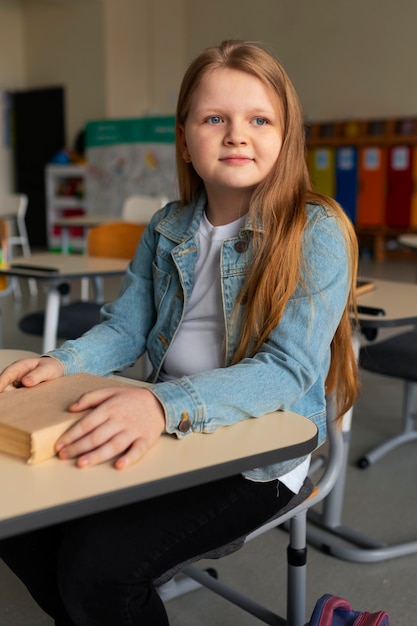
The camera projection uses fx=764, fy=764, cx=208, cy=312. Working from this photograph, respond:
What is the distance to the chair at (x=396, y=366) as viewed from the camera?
93.1 inches

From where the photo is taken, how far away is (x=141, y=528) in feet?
3.39

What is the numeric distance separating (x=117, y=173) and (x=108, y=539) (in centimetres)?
878

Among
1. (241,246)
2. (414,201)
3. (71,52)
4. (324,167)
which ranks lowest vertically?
(414,201)

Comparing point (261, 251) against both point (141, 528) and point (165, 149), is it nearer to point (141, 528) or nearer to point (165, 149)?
point (141, 528)

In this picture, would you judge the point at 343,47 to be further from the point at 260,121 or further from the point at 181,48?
the point at 260,121

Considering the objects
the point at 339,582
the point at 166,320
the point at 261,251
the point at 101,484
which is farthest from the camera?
the point at 339,582

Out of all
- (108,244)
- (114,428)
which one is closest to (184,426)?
(114,428)

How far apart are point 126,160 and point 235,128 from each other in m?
8.42

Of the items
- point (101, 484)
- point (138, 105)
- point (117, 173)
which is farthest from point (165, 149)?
point (101, 484)

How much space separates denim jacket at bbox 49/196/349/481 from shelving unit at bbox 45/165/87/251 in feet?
27.7

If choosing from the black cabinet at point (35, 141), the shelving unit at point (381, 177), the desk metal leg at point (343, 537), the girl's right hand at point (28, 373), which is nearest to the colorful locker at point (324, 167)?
the shelving unit at point (381, 177)

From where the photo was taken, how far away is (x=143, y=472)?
2.74 ft

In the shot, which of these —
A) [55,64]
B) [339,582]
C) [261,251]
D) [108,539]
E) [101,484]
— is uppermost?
[55,64]

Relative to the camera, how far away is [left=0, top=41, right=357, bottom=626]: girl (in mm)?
998
